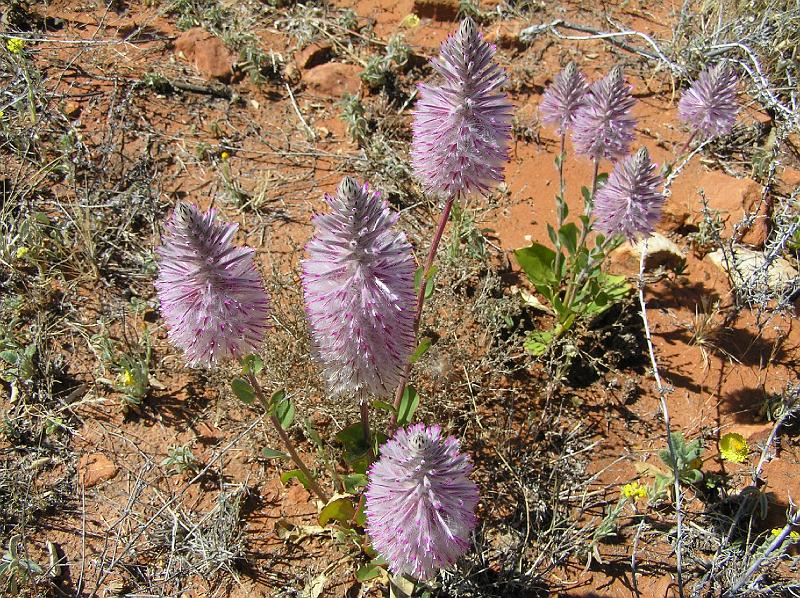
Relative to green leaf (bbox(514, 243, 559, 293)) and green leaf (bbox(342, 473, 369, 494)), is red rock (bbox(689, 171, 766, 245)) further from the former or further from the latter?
green leaf (bbox(342, 473, 369, 494))

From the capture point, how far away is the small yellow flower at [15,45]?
462 centimetres

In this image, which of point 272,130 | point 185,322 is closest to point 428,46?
point 272,130

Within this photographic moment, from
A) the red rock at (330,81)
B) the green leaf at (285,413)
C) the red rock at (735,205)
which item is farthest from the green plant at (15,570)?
the red rock at (735,205)

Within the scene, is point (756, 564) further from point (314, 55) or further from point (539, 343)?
point (314, 55)

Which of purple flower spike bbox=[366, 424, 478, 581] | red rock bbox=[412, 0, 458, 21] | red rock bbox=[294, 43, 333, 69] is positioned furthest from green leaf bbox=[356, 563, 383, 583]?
red rock bbox=[412, 0, 458, 21]

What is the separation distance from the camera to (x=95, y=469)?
3.33 meters

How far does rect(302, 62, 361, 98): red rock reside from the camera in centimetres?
551

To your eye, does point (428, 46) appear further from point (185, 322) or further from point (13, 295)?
point (185, 322)

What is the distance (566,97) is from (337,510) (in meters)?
2.72

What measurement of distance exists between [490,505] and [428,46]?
4.59 m

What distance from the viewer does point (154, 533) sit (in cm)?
310

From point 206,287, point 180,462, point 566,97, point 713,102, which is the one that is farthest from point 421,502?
point 713,102

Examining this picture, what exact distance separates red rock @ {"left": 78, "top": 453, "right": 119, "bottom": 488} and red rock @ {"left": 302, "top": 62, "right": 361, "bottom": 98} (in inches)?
144

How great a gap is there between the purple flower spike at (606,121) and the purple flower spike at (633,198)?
157mm
